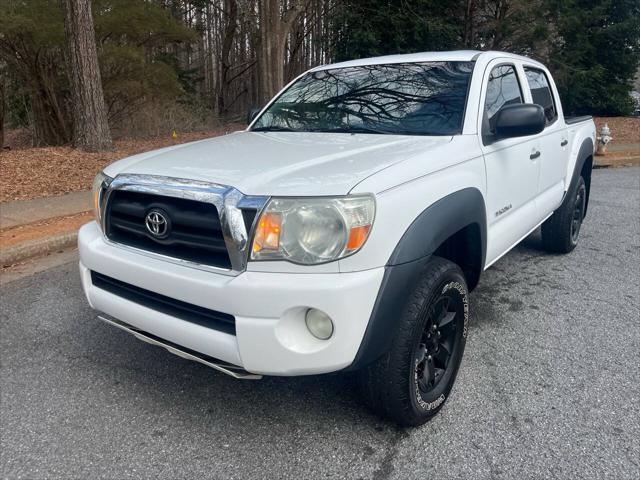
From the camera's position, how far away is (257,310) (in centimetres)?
211

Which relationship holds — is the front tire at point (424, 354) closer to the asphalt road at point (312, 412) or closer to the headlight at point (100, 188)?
the asphalt road at point (312, 412)

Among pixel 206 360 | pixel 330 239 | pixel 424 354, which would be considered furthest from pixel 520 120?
pixel 206 360

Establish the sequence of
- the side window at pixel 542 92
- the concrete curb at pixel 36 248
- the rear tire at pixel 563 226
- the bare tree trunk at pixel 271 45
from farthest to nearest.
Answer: the bare tree trunk at pixel 271 45
the concrete curb at pixel 36 248
the rear tire at pixel 563 226
the side window at pixel 542 92

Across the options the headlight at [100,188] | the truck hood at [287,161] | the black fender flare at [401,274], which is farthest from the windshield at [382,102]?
the headlight at [100,188]

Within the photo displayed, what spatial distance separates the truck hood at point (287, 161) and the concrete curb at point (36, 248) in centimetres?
283

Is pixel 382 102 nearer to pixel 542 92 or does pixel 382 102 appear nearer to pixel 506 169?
pixel 506 169

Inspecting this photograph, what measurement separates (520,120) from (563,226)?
2300mm

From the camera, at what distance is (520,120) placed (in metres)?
3.03

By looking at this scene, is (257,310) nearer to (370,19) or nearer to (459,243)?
(459,243)

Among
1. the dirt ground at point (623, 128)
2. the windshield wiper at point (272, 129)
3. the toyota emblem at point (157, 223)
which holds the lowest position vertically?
the dirt ground at point (623, 128)

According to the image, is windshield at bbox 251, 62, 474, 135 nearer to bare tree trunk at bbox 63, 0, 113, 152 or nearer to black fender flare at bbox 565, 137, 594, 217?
black fender flare at bbox 565, 137, 594, 217

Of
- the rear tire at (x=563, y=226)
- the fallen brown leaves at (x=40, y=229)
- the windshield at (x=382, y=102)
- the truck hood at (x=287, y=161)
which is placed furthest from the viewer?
the fallen brown leaves at (x=40, y=229)

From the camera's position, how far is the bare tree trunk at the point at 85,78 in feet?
30.6

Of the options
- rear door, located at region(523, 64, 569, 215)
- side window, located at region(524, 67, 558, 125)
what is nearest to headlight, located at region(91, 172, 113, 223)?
rear door, located at region(523, 64, 569, 215)
